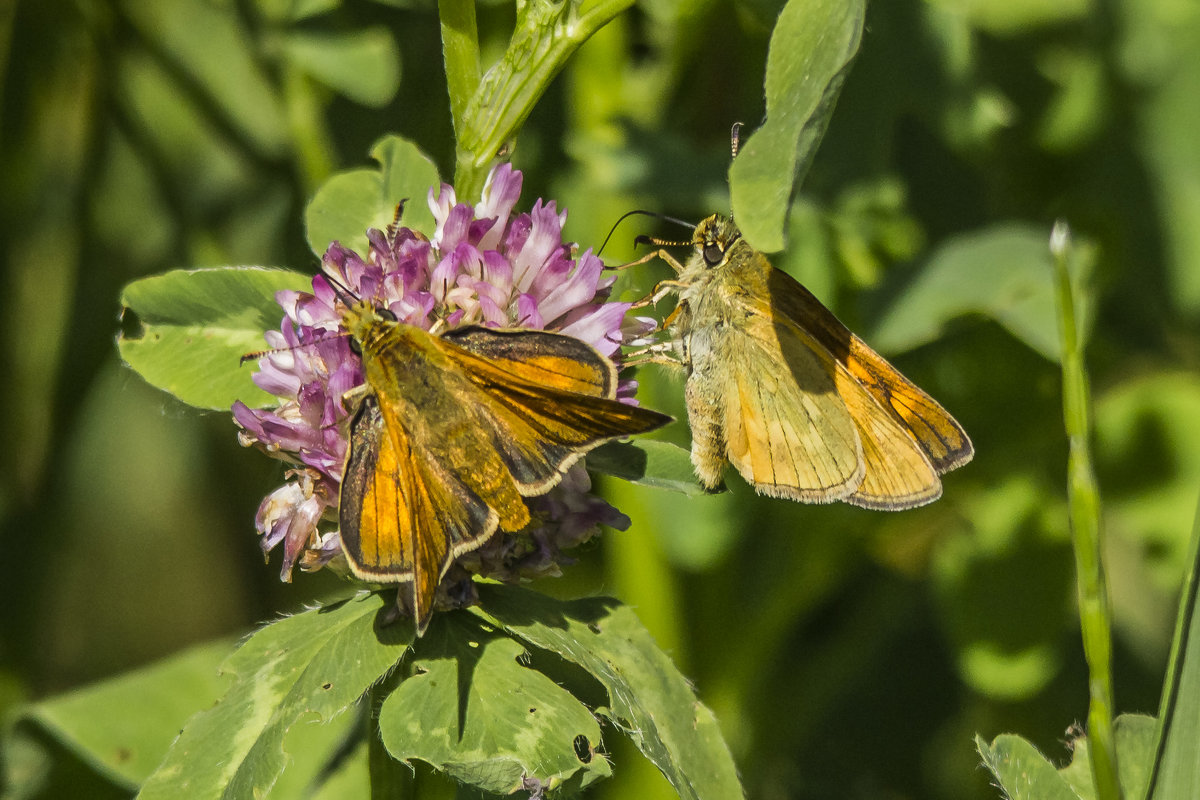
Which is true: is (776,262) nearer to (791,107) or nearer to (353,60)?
(353,60)

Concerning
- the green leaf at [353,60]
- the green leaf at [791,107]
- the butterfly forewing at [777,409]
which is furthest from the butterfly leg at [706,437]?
the green leaf at [353,60]

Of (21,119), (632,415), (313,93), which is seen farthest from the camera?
(21,119)

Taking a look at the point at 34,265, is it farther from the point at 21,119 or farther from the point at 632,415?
the point at 632,415

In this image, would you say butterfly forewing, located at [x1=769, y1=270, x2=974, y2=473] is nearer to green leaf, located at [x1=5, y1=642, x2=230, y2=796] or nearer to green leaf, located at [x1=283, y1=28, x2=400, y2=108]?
green leaf, located at [x1=283, y1=28, x2=400, y2=108]

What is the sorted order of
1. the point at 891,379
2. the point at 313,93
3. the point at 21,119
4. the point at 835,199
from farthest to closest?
1. the point at 21,119
2. the point at 313,93
3. the point at 835,199
4. the point at 891,379

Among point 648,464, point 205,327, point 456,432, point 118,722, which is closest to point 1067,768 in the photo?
point 648,464

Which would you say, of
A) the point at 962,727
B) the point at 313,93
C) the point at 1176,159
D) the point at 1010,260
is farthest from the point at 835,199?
the point at 962,727
